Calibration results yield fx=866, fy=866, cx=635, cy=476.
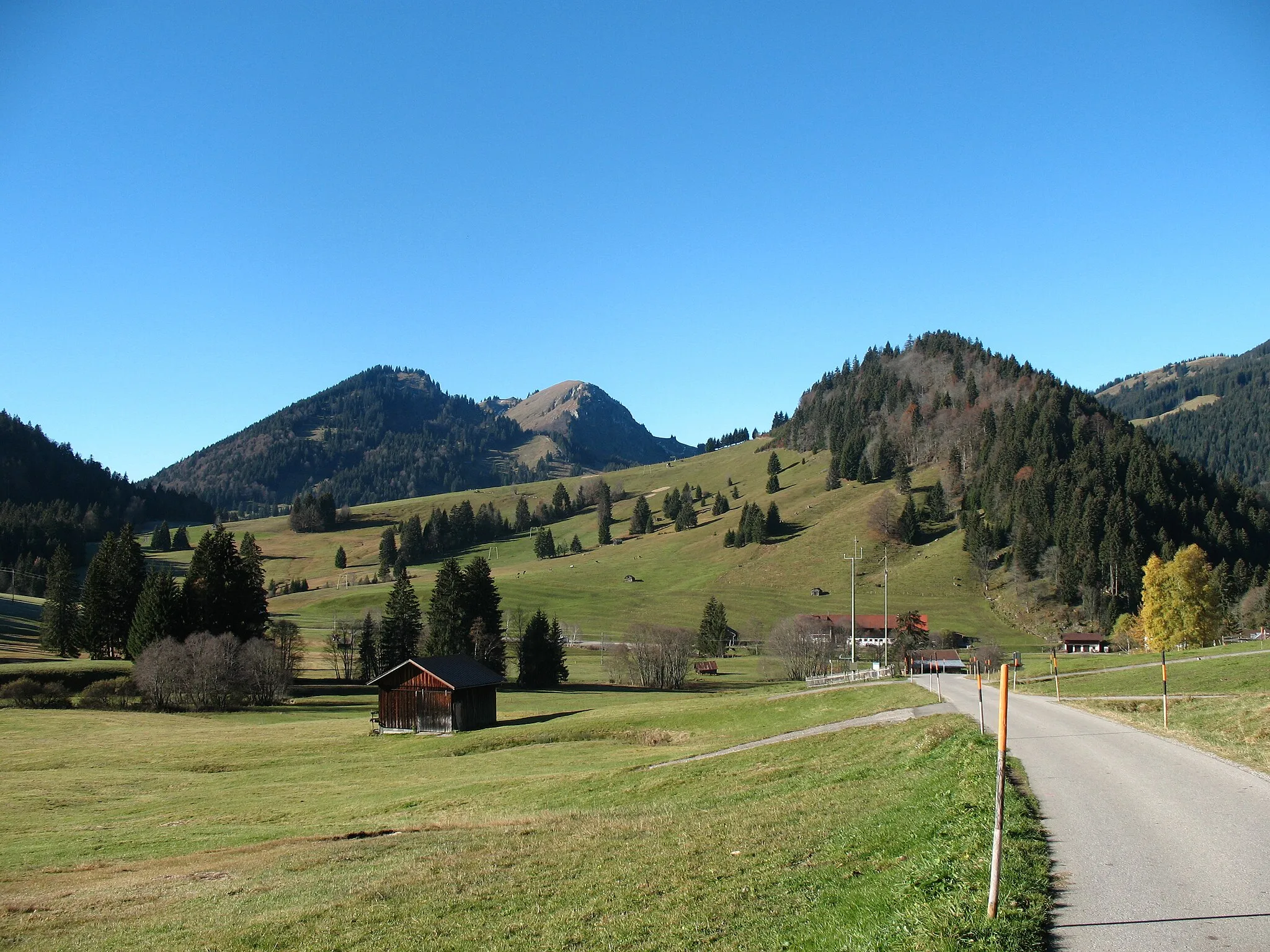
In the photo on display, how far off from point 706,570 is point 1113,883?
161m

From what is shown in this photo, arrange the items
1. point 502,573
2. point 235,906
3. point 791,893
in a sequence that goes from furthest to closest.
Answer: point 502,573, point 235,906, point 791,893

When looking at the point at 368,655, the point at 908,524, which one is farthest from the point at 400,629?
the point at 908,524

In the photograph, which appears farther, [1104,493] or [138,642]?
[1104,493]

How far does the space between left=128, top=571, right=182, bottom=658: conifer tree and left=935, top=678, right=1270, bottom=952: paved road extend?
252 feet

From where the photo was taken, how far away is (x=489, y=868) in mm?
15961

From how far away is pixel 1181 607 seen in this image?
75750 millimetres

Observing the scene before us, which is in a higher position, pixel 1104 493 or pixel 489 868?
pixel 1104 493

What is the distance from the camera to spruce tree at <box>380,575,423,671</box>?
9238cm

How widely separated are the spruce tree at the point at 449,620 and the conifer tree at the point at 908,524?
318 ft

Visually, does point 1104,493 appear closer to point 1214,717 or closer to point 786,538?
point 786,538

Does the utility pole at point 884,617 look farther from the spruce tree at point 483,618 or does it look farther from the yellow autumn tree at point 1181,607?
the spruce tree at point 483,618

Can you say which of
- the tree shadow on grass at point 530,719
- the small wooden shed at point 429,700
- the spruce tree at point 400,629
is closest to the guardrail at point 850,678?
the tree shadow on grass at point 530,719

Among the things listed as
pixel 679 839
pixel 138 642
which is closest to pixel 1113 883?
pixel 679 839

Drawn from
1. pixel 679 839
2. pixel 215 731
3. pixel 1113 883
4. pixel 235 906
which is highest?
pixel 1113 883
